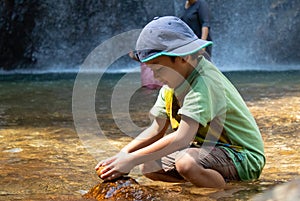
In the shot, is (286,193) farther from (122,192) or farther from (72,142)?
(72,142)

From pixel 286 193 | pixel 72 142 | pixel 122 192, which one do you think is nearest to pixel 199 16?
pixel 72 142

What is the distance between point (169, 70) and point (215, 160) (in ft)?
1.59

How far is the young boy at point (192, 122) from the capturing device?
8.74 feet

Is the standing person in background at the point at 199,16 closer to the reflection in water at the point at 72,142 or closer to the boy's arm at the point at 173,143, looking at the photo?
the reflection in water at the point at 72,142

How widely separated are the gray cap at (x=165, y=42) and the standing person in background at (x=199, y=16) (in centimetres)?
416

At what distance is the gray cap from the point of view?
2.66 metres

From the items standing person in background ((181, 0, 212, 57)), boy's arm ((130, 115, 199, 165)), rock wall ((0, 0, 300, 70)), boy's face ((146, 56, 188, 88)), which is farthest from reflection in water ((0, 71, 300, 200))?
rock wall ((0, 0, 300, 70))

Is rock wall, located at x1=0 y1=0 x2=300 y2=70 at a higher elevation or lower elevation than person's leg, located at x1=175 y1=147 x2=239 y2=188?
lower

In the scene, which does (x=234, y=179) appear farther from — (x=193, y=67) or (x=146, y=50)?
(x=146, y=50)

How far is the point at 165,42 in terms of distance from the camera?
2668mm

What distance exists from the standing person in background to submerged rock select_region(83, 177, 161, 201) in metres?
4.32

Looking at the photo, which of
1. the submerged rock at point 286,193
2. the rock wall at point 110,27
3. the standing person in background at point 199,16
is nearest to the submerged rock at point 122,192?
the submerged rock at point 286,193

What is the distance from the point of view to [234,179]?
9.64 feet

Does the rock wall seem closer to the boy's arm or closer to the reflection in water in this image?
the reflection in water
